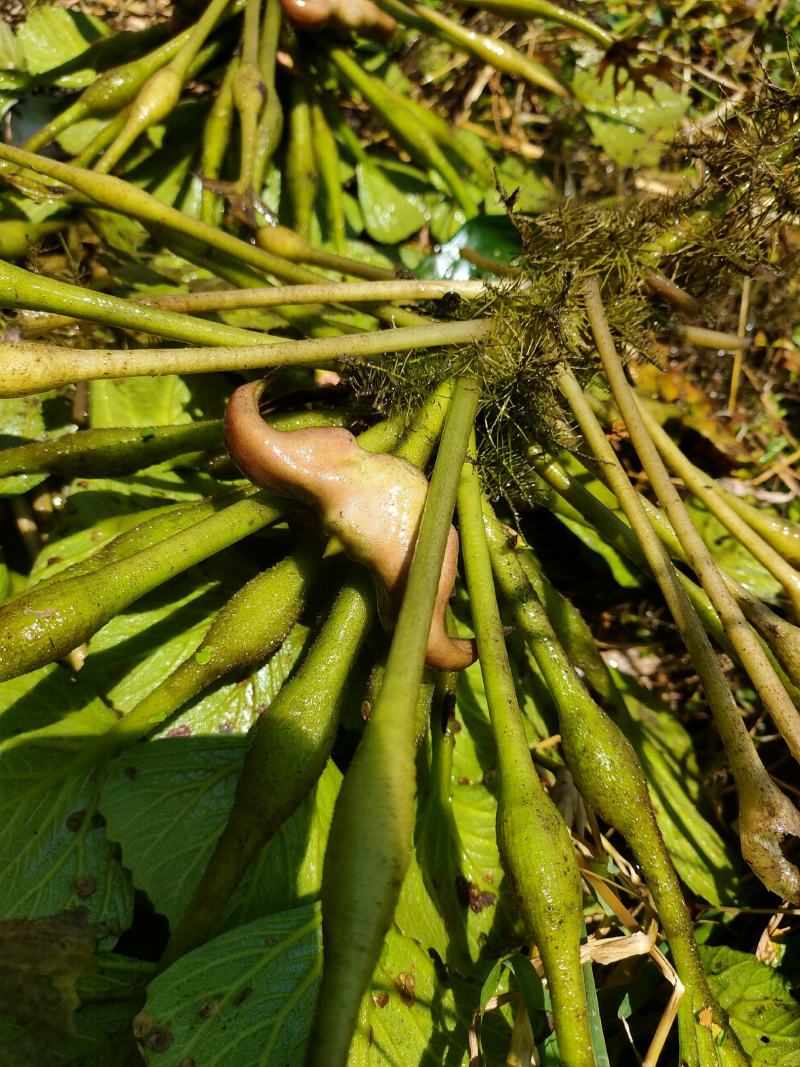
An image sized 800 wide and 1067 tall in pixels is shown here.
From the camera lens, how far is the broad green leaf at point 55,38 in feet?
7.52

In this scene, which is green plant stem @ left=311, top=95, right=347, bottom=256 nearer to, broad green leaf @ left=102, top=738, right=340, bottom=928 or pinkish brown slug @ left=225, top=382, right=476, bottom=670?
pinkish brown slug @ left=225, top=382, right=476, bottom=670

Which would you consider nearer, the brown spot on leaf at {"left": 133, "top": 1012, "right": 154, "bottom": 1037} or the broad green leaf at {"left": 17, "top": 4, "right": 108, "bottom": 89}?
the brown spot on leaf at {"left": 133, "top": 1012, "right": 154, "bottom": 1037}

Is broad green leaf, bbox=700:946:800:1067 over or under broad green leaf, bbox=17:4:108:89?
under

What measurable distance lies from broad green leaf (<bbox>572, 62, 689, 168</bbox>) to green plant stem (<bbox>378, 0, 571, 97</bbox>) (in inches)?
12.8

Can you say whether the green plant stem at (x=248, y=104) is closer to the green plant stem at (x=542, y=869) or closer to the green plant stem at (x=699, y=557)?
the green plant stem at (x=699, y=557)

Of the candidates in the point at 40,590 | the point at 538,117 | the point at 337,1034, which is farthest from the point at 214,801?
the point at 538,117

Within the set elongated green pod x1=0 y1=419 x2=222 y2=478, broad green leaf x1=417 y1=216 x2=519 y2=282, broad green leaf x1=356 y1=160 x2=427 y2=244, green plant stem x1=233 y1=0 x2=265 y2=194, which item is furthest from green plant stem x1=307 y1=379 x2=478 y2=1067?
broad green leaf x1=356 y1=160 x2=427 y2=244

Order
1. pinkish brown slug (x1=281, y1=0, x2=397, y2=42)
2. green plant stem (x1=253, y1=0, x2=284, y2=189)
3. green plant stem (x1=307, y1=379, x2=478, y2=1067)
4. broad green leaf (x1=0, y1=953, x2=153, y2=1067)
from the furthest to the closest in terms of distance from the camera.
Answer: pinkish brown slug (x1=281, y1=0, x2=397, y2=42) → green plant stem (x1=253, y1=0, x2=284, y2=189) → broad green leaf (x1=0, y1=953, x2=153, y2=1067) → green plant stem (x1=307, y1=379, x2=478, y2=1067)

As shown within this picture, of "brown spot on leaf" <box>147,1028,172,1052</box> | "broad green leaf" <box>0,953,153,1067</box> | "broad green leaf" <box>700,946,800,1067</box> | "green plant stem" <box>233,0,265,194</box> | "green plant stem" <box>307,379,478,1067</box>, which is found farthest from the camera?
"green plant stem" <box>233,0,265,194</box>

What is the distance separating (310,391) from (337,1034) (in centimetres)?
118

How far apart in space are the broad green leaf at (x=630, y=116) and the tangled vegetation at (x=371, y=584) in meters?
0.21

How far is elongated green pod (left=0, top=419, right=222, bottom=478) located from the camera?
144 centimetres

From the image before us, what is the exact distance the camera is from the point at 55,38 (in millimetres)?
2361

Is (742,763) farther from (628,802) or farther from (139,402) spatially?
(139,402)
